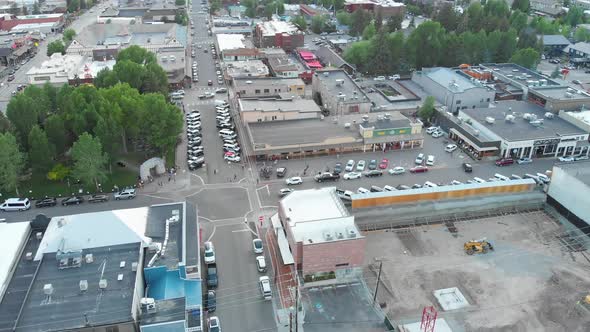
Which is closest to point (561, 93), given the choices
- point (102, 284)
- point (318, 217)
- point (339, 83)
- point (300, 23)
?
point (339, 83)

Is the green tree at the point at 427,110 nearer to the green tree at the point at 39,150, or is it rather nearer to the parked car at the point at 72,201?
the parked car at the point at 72,201

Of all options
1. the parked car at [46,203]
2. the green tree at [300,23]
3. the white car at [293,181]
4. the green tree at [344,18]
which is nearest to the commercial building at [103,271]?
the parked car at [46,203]

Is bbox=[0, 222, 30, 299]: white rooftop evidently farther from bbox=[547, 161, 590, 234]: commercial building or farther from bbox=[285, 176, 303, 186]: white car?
bbox=[547, 161, 590, 234]: commercial building

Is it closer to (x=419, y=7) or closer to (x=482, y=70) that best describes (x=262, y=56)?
(x=482, y=70)

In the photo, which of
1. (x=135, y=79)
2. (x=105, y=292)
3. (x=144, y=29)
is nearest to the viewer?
(x=105, y=292)

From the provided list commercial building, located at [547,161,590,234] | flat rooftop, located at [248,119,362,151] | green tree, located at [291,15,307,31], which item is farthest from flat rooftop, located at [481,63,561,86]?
green tree, located at [291,15,307,31]

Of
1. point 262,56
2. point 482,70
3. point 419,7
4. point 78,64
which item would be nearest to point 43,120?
point 78,64
